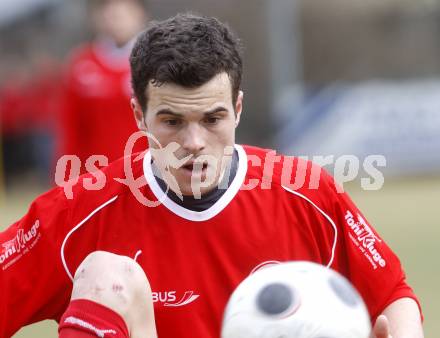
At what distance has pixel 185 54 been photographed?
145 inches

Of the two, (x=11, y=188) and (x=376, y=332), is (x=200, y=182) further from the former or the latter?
(x=11, y=188)

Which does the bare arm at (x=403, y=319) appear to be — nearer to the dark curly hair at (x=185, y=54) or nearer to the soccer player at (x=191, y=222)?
the soccer player at (x=191, y=222)

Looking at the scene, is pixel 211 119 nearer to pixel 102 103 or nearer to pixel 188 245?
pixel 188 245

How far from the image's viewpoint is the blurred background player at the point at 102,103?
25.0ft

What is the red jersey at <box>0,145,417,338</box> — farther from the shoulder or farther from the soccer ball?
the soccer ball

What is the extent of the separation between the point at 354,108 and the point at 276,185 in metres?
9.86

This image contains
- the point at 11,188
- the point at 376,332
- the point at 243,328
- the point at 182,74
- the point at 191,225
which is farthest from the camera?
the point at 11,188

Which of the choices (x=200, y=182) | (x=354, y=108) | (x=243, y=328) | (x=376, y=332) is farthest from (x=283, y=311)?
(x=354, y=108)

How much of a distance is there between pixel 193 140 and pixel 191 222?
1.34ft

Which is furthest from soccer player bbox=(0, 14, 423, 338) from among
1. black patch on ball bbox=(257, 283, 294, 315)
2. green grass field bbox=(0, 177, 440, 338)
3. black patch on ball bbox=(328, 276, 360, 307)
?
green grass field bbox=(0, 177, 440, 338)

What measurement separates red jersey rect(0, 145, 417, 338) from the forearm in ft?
0.14

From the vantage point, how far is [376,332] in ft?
11.2

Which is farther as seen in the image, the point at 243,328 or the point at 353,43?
the point at 353,43

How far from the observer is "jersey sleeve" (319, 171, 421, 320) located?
387 centimetres
